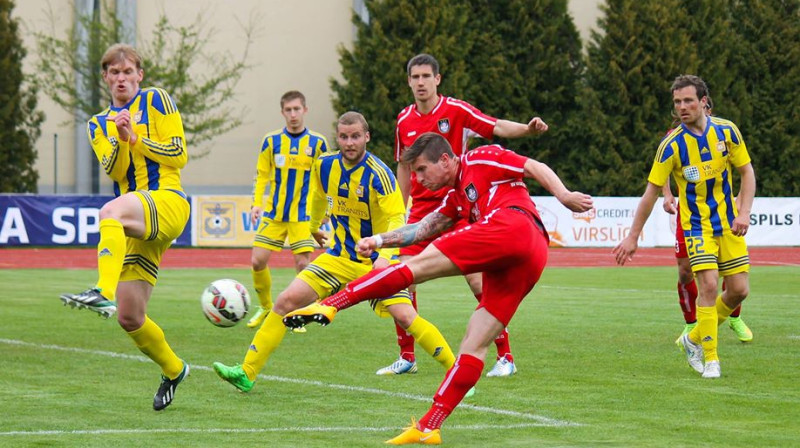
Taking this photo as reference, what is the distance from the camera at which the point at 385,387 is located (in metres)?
8.85

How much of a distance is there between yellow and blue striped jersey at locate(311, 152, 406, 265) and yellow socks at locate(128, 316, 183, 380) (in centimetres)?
154

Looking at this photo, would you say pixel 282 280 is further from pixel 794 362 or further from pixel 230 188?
pixel 230 188

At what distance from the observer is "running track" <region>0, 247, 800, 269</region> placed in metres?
25.7

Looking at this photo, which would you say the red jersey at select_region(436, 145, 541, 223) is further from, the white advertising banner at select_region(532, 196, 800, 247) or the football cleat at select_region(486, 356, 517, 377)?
the white advertising banner at select_region(532, 196, 800, 247)

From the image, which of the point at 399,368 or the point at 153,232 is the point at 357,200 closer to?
the point at 399,368

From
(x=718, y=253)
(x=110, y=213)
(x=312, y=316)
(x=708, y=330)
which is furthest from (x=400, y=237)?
(x=718, y=253)

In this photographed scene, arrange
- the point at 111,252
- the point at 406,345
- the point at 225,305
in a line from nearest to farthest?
the point at 111,252 → the point at 225,305 → the point at 406,345

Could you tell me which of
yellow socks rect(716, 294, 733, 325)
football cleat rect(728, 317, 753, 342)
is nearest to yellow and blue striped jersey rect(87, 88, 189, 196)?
yellow socks rect(716, 294, 733, 325)

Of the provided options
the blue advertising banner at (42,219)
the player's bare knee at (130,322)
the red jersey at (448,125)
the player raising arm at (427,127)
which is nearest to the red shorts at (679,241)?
the player raising arm at (427,127)

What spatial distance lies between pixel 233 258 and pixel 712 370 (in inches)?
753

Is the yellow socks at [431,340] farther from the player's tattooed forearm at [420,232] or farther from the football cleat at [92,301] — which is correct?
the football cleat at [92,301]

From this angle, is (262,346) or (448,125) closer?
(262,346)

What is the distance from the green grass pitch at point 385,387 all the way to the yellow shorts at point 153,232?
0.89 m

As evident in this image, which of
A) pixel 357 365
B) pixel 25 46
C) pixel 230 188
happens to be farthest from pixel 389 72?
pixel 357 365
